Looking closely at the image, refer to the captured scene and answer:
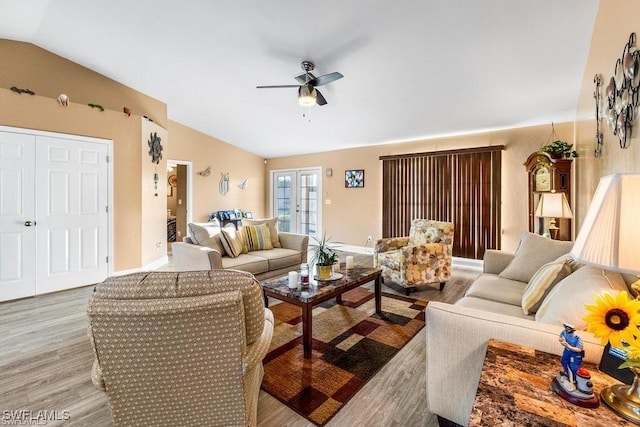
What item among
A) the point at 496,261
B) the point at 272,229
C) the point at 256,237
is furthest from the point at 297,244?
the point at 496,261

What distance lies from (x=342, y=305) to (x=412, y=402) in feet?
5.34

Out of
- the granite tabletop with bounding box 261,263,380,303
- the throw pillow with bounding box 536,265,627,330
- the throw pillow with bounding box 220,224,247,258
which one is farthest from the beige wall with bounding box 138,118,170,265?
the throw pillow with bounding box 536,265,627,330

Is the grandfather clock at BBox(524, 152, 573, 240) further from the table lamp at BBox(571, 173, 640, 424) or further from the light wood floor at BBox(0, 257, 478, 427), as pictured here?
the table lamp at BBox(571, 173, 640, 424)

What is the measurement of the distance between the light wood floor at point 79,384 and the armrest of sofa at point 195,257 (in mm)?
1075

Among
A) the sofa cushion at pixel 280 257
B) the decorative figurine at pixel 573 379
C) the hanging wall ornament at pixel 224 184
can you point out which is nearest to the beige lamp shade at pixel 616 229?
the decorative figurine at pixel 573 379

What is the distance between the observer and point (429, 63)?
130 inches

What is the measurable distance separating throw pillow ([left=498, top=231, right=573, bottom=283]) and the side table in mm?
1769

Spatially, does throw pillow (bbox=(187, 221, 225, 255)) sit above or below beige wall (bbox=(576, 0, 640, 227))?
below

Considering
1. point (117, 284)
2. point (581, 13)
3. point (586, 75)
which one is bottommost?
point (117, 284)

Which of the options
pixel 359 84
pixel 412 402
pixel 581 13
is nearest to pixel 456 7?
pixel 581 13

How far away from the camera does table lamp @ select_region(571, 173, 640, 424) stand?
2.89 feet

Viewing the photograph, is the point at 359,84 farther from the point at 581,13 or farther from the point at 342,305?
the point at 342,305

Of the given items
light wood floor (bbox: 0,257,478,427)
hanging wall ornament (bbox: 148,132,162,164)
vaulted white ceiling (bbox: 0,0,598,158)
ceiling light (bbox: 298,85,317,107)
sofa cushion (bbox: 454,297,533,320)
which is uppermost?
vaulted white ceiling (bbox: 0,0,598,158)

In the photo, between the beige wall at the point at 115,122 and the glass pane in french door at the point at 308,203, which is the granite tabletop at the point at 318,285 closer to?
the beige wall at the point at 115,122
